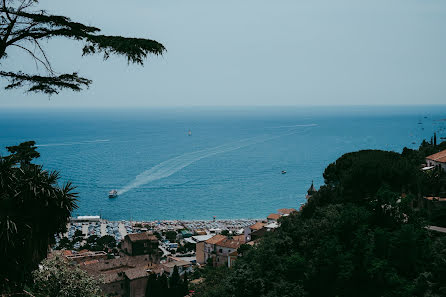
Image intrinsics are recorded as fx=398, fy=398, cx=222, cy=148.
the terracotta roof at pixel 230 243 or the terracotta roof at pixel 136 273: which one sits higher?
the terracotta roof at pixel 136 273

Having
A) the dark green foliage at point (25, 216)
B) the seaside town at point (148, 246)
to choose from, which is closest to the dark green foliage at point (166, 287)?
the seaside town at point (148, 246)

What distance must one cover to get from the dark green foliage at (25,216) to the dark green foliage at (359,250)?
9.04 meters

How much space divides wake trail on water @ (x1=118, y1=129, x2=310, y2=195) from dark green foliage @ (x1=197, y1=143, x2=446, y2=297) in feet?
135

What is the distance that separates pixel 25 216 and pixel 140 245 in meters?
23.3

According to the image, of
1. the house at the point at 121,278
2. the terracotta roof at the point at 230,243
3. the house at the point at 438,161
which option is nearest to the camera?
the house at the point at 438,161

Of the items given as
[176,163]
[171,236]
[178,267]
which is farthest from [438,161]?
[176,163]

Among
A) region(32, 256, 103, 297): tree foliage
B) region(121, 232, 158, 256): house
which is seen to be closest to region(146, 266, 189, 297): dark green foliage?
region(121, 232, 158, 256): house

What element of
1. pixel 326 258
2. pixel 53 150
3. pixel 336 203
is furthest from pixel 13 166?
pixel 53 150

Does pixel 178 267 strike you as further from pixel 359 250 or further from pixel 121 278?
pixel 359 250

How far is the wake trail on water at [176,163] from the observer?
6034 cm

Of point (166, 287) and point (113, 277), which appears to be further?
point (113, 277)

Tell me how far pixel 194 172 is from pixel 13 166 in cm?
5745

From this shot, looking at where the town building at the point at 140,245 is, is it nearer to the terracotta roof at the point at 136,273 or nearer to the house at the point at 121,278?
the house at the point at 121,278

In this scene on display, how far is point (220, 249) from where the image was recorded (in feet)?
96.7
